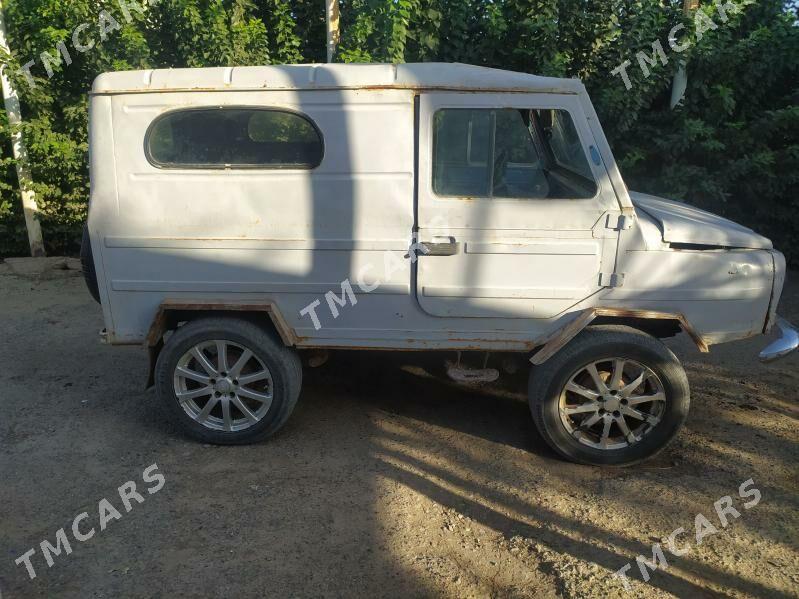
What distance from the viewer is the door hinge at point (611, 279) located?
3.61 m

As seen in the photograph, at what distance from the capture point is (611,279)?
11.9 feet

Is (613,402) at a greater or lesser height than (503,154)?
lesser

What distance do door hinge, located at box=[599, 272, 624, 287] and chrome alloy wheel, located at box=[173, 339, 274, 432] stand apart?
6.64 ft

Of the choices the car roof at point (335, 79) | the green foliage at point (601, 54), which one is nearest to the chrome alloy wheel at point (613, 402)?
the car roof at point (335, 79)

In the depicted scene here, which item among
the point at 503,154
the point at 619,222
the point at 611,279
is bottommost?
the point at 611,279

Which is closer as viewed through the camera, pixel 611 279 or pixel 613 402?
pixel 611 279

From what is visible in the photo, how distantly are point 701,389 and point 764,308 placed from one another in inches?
58.3

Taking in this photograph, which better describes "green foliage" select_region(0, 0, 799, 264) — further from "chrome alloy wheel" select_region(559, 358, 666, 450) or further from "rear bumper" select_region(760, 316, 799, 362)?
"chrome alloy wheel" select_region(559, 358, 666, 450)

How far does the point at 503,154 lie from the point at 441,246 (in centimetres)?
62

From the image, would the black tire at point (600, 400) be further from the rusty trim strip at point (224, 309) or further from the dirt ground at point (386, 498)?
the rusty trim strip at point (224, 309)

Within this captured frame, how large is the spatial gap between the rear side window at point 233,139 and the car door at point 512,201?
0.70 meters

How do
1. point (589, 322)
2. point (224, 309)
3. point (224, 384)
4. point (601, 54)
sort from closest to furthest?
point (589, 322) < point (224, 309) < point (224, 384) < point (601, 54)

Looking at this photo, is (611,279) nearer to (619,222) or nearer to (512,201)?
(619,222)

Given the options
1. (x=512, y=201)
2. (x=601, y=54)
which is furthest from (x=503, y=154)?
(x=601, y=54)
